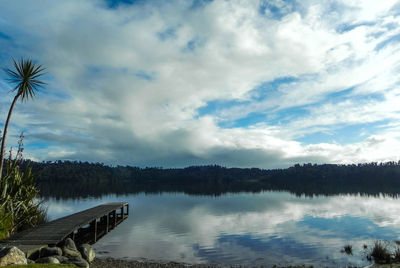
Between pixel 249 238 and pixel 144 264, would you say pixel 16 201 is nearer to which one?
pixel 144 264

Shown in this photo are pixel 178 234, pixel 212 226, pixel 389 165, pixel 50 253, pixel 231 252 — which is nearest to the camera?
pixel 50 253

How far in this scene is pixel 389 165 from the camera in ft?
626

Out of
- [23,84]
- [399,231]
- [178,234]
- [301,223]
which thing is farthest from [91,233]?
[399,231]

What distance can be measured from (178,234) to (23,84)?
66.7 ft

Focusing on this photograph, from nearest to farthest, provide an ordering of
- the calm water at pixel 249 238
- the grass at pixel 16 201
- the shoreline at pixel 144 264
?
the grass at pixel 16 201 < the shoreline at pixel 144 264 < the calm water at pixel 249 238

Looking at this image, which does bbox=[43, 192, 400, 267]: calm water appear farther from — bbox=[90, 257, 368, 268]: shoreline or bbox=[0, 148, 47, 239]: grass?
bbox=[0, 148, 47, 239]: grass

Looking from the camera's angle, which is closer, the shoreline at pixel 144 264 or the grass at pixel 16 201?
the grass at pixel 16 201

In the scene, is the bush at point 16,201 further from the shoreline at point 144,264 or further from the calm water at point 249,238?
the calm water at point 249,238

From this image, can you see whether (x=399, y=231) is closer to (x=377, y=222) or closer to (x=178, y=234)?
(x=377, y=222)

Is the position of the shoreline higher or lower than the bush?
lower

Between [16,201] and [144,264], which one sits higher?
[16,201]

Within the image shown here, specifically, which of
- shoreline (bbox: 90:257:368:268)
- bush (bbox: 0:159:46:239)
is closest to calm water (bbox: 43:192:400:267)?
shoreline (bbox: 90:257:368:268)

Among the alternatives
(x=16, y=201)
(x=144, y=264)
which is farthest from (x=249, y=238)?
(x=16, y=201)

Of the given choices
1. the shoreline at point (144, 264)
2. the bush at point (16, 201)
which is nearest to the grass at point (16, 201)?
the bush at point (16, 201)
